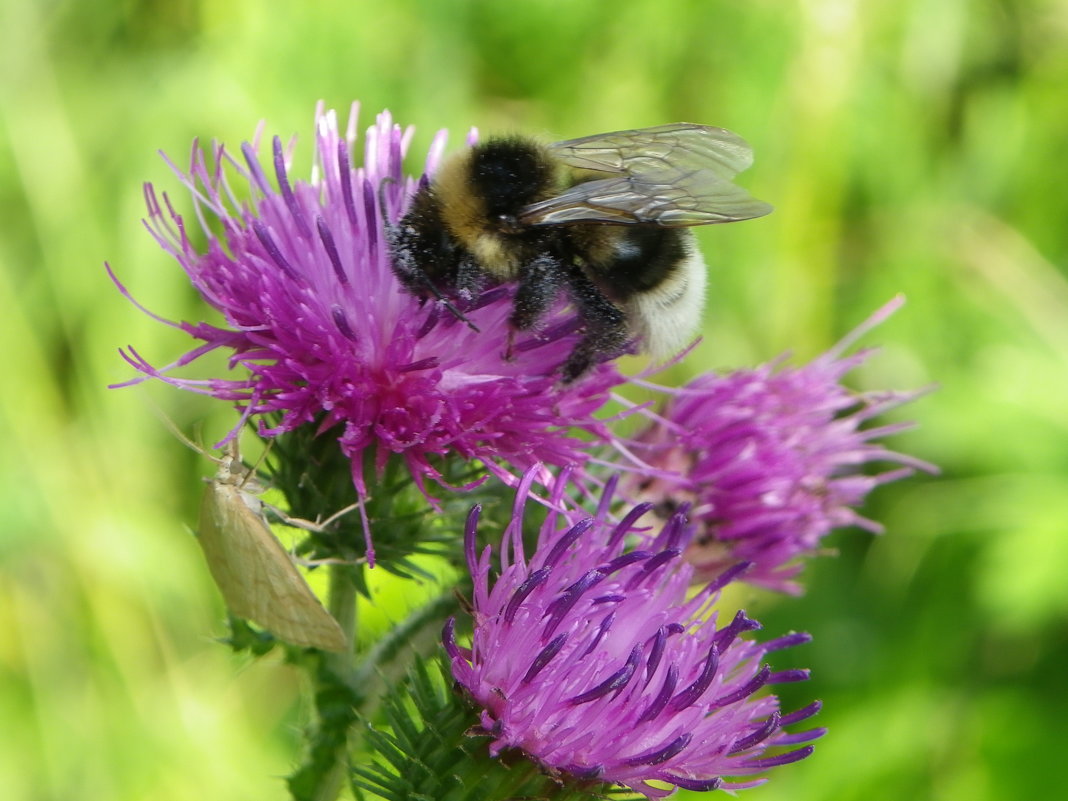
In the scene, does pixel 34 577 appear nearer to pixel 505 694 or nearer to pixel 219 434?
pixel 219 434

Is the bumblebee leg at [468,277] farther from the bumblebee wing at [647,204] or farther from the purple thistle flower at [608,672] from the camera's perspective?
the purple thistle flower at [608,672]

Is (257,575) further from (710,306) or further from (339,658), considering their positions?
(710,306)

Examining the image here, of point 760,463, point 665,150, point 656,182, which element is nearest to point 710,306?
point 760,463

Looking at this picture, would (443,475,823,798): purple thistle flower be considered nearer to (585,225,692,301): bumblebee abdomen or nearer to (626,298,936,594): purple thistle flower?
(585,225,692,301): bumblebee abdomen

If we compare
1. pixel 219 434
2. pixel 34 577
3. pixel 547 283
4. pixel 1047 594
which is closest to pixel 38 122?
pixel 219 434

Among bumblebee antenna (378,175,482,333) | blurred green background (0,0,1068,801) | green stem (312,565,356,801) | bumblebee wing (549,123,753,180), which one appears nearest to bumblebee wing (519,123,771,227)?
bumblebee wing (549,123,753,180)
